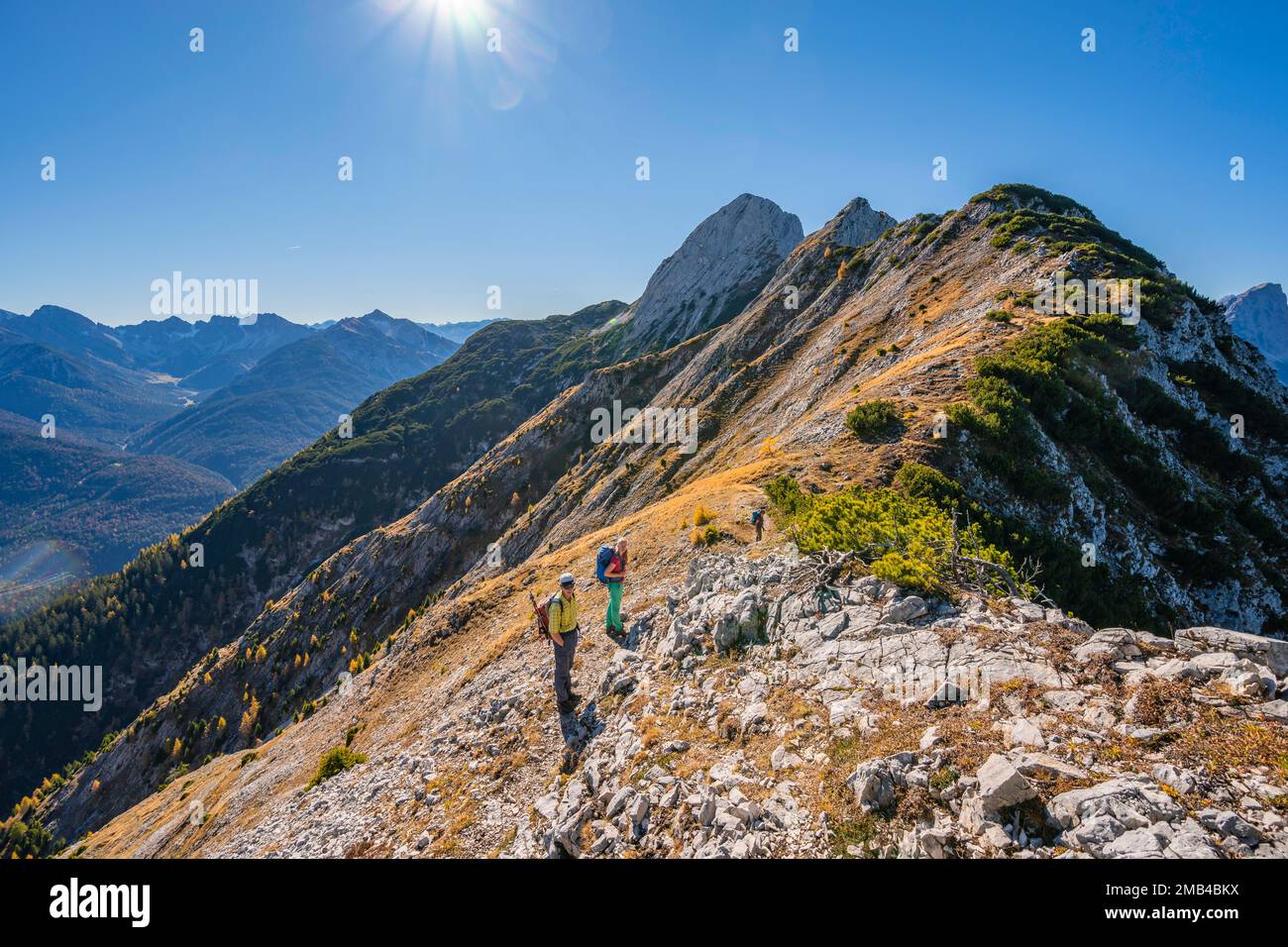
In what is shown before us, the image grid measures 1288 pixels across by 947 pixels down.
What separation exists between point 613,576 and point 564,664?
10.5 feet

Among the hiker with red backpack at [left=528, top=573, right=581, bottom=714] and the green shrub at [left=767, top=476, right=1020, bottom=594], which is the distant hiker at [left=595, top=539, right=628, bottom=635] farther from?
the green shrub at [left=767, top=476, right=1020, bottom=594]

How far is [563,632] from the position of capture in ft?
42.8

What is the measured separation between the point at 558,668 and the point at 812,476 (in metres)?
13.8

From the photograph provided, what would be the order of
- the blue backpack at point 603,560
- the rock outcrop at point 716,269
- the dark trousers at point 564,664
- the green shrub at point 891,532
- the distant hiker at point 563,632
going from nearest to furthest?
the green shrub at point 891,532 < the distant hiker at point 563,632 < the dark trousers at point 564,664 < the blue backpack at point 603,560 < the rock outcrop at point 716,269

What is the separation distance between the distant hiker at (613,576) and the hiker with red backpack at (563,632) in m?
2.42

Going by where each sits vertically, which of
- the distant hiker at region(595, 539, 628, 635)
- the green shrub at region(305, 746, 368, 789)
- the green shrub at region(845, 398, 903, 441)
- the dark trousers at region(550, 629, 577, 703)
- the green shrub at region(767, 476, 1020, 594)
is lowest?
the green shrub at region(305, 746, 368, 789)

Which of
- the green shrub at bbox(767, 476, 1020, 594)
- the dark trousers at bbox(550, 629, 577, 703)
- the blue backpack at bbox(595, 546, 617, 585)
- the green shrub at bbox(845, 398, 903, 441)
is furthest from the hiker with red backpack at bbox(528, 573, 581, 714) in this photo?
the green shrub at bbox(845, 398, 903, 441)

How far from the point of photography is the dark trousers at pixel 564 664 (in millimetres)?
13031

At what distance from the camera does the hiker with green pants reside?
51.3 feet

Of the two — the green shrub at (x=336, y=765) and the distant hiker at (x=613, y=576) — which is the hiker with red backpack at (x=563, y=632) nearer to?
the distant hiker at (x=613, y=576)

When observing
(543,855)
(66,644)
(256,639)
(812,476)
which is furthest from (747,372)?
(66,644)

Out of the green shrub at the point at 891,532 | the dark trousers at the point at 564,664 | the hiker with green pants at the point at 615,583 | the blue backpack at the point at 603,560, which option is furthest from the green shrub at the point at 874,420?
the dark trousers at the point at 564,664

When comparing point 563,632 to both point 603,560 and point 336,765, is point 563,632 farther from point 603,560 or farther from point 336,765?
point 336,765
